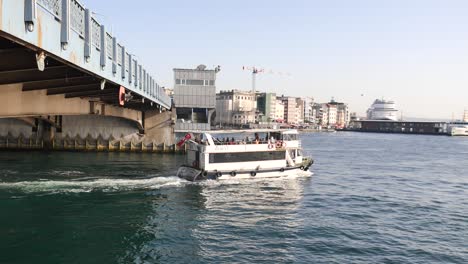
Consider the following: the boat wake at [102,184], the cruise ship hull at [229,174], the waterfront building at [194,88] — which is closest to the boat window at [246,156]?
the cruise ship hull at [229,174]

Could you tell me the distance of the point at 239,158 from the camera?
44344mm

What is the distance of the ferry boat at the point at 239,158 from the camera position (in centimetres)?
4300

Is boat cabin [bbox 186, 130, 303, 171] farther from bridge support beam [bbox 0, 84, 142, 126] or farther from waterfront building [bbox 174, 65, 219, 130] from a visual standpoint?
waterfront building [bbox 174, 65, 219, 130]

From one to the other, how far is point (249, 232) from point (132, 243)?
6.51m

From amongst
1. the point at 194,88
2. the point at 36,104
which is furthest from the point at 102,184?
the point at 194,88

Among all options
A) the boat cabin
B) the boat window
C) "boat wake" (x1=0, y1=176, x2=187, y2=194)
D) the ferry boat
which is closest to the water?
"boat wake" (x1=0, y1=176, x2=187, y2=194)

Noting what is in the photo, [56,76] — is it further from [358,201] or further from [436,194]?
[436,194]

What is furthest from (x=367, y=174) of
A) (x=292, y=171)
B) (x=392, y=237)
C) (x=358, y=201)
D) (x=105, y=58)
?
(x=105, y=58)

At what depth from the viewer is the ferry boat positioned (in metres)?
43.0

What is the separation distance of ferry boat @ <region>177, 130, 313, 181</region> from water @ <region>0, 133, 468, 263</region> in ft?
4.41

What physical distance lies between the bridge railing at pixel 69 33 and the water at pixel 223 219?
8392 millimetres

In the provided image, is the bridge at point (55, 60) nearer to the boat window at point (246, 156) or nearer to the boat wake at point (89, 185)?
the boat wake at point (89, 185)

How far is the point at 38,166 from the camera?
49344 mm

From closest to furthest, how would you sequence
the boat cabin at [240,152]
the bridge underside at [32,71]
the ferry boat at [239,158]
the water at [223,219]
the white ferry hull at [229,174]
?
the bridge underside at [32,71]
the water at [223,219]
the white ferry hull at [229,174]
the ferry boat at [239,158]
the boat cabin at [240,152]
